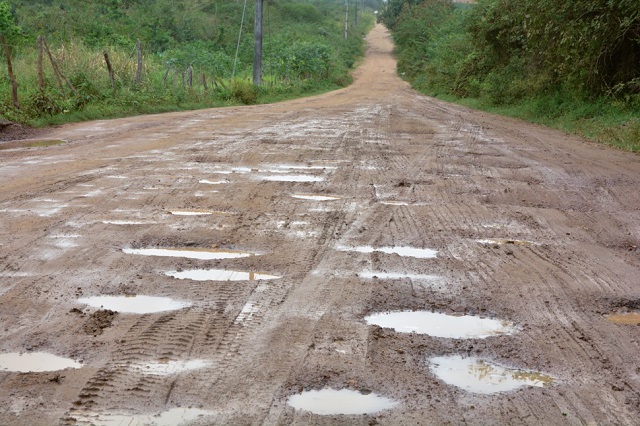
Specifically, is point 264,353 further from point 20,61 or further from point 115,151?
point 20,61

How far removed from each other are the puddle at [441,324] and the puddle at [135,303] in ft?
3.69

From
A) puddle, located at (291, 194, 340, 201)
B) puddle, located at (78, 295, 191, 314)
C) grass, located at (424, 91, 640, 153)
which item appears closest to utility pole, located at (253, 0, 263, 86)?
grass, located at (424, 91, 640, 153)

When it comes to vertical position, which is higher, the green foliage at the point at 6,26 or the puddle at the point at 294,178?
the green foliage at the point at 6,26

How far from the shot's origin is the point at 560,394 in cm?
322

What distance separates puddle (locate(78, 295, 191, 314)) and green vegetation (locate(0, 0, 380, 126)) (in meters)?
10.6

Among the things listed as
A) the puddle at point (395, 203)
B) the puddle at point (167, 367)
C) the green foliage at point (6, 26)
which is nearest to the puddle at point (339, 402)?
the puddle at point (167, 367)

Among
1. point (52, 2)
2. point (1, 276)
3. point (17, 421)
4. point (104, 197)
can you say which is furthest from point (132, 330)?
point (52, 2)

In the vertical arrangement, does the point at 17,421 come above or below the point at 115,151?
above

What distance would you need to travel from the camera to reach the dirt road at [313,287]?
3145mm

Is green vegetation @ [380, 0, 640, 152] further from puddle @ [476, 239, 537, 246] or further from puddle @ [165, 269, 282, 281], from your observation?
puddle @ [165, 269, 282, 281]

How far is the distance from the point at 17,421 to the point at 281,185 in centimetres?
520

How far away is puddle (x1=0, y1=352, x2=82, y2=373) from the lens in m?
3.36

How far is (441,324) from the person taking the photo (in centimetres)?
406

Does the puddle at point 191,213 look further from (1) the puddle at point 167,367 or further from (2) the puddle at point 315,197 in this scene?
(1) the puddle at point 167,367
